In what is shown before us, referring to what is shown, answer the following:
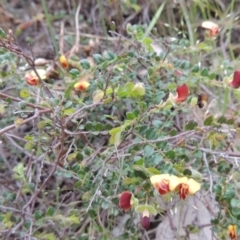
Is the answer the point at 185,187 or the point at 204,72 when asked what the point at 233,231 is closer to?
the point at 185,187

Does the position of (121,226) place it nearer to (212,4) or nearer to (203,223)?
(203,223)

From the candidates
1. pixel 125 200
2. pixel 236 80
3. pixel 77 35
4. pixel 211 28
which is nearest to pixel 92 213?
pixel 125 200

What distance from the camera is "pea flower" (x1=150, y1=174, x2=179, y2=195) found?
958mm

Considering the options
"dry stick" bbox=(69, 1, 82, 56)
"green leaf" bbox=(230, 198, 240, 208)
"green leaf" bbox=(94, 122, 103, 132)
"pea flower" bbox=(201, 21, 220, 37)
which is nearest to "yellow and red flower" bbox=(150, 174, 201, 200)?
"green leaf" bbox=(230, 198, 240, 208)

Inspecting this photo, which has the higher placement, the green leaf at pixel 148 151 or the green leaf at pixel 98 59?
the green leaf at pixel 98 59

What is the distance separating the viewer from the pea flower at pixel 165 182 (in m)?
0.96

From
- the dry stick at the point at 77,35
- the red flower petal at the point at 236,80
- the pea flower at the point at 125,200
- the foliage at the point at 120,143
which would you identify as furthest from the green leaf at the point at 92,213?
the dry stick at the point at 77,35

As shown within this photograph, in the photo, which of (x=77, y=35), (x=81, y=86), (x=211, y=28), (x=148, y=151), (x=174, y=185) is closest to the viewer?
(x=174, y=185)

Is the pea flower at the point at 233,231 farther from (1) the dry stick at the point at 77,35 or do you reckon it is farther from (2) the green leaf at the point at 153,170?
(1) the dry stick at the point at 77,35

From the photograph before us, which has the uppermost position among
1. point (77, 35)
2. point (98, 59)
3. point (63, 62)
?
point (98, 59)

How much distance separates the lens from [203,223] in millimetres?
1359

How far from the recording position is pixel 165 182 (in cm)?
97

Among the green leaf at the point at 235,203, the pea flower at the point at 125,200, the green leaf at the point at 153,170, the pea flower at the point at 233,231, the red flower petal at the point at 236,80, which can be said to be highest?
the red flower petal at the point at 236,80

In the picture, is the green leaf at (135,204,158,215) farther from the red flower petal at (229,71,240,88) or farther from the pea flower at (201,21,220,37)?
the pea flower at (201,21,220,37)
